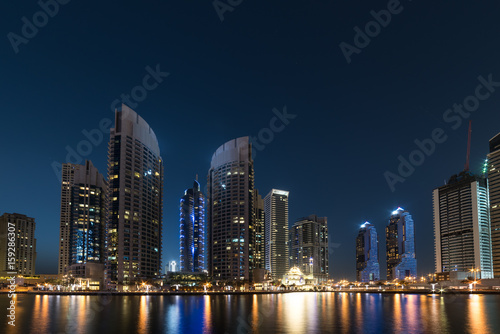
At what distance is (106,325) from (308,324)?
119ft

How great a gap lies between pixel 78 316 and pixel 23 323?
15.2m

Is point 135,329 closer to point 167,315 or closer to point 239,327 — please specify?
point 239,327

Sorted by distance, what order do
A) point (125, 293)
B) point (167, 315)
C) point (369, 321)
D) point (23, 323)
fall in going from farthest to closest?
point (125, 293), point (167, 315), point (369, 321), point (23, 323)

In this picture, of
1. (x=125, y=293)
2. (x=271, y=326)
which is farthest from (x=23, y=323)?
(x=125, y=293)

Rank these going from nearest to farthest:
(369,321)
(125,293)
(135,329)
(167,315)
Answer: (135,329), (369,321), (167,315), (125,293)

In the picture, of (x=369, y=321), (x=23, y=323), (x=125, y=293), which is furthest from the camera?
(x=125, y=293)

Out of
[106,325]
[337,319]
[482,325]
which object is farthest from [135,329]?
[482,325]

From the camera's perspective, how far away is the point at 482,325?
255ft

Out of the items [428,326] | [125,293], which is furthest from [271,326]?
[125,293]

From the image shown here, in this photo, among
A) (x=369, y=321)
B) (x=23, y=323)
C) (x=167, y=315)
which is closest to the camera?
(x=23, y=323)

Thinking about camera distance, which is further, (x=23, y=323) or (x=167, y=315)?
(x=167, y=315)

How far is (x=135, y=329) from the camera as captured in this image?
2805 inches

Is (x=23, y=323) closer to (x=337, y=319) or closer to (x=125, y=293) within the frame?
(x=337, y=319)

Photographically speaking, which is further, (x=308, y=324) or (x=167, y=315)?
(x=167, y=315)
